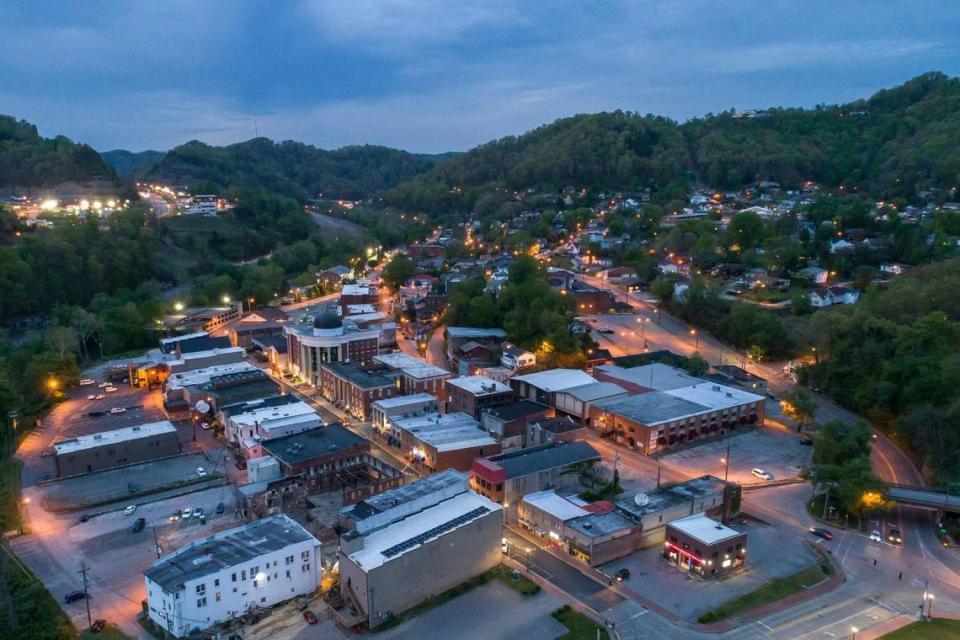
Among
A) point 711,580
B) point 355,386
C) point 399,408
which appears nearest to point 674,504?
point 711,580

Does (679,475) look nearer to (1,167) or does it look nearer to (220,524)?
(220,524)

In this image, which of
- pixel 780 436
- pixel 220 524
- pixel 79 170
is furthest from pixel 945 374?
pixel 79 170

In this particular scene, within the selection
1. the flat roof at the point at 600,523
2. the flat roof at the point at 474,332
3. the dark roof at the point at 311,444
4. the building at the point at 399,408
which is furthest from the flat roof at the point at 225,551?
the flat roof at the point at 474,332

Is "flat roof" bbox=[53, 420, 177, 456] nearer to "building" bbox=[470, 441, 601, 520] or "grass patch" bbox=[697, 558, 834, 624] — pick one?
"building" bbox=[470, 441, 601, 520]

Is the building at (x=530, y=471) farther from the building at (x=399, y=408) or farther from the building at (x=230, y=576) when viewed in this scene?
the building at (x=230, y=576)

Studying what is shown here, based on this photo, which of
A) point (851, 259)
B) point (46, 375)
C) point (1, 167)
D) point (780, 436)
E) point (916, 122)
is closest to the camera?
point (780, 436)

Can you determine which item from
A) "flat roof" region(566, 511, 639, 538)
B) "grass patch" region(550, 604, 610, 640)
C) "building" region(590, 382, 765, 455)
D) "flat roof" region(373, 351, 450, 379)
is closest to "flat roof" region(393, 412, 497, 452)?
"flat roof" region(373, 351, 450, 379)
